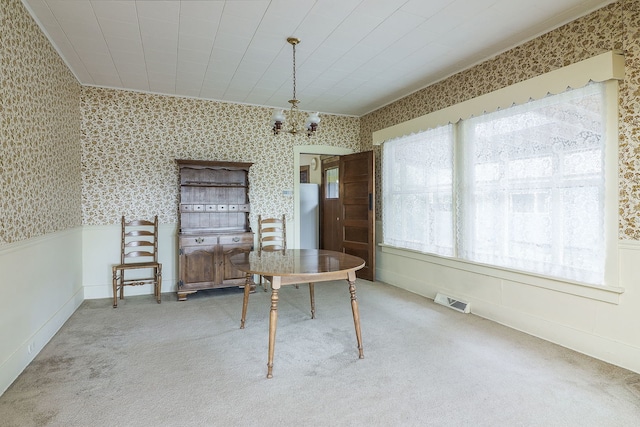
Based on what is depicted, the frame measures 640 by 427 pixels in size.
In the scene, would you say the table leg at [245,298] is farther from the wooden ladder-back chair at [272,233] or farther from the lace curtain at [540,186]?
the lace curtain at [540,186]

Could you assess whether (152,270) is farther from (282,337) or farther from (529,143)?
(529,143)

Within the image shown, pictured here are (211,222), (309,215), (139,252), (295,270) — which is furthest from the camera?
(309,215)

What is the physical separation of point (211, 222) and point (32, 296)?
2.34 m

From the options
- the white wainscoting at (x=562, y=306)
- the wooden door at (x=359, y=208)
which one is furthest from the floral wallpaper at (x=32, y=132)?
the white wainscoting at (x=562, y=306)

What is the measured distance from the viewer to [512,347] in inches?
114

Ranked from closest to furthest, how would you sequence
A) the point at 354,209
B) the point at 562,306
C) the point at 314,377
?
the point at 314,377
the point at 562,306
the point at 354,209

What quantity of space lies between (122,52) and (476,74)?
12.1 ft

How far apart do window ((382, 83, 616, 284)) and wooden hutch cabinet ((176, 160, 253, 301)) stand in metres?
2.39

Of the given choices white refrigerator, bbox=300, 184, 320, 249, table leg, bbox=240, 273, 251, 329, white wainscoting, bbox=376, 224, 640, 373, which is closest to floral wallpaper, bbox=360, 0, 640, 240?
white wainscoting, bbox=376, 224, 640, 373

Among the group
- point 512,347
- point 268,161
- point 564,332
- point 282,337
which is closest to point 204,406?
point 282,337

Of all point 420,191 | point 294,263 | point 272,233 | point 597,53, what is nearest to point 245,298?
point 294,263

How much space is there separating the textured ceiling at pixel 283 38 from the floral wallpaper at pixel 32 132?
26 centimetres

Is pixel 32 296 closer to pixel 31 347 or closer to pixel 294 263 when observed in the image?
pixel 31 347

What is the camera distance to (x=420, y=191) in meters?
4.56
